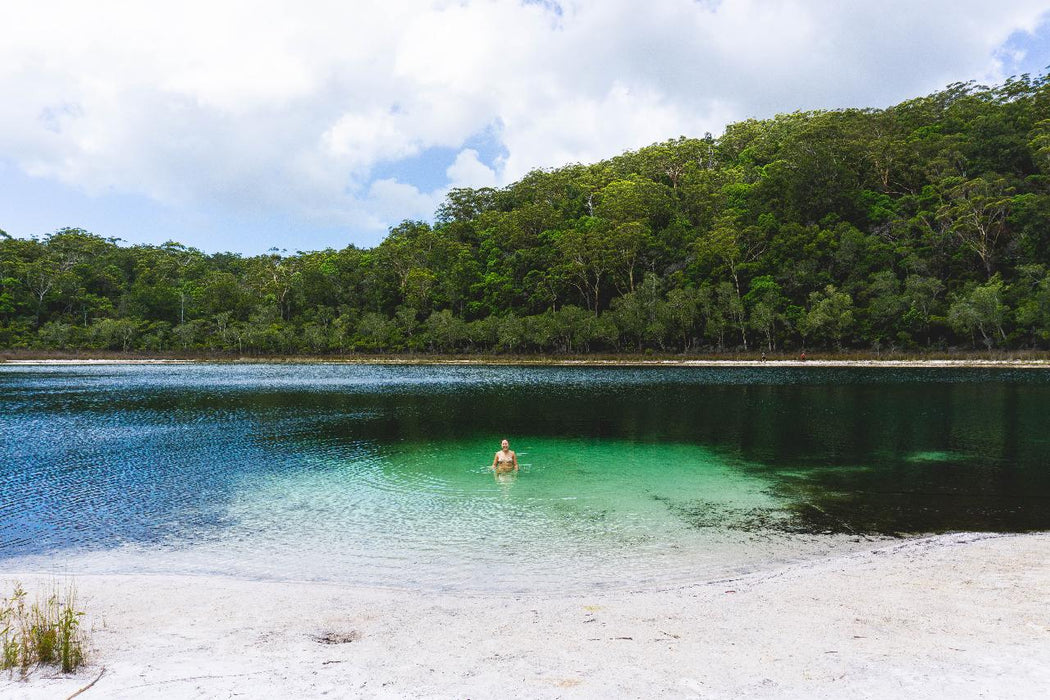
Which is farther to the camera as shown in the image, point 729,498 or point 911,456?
point 911,456

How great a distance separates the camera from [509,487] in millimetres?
15781

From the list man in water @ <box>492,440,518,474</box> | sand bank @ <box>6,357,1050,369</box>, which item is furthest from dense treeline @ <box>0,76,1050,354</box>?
man in water @ <box>492,440,518,474</box>

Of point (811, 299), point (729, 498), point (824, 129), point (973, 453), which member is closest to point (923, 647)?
point (729, 498)

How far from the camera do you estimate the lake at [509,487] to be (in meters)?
10.4

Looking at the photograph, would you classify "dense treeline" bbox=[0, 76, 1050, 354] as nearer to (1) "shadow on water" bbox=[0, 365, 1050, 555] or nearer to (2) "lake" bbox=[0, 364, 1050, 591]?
(1) "shadow on water" bbox=[0, 365, 1050, 555]

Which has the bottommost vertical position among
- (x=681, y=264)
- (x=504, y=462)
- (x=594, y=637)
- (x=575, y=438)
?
(x=575, y=438)

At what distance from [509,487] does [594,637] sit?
9.56 m

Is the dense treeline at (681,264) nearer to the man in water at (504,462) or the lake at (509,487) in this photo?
the lake at (509,487)

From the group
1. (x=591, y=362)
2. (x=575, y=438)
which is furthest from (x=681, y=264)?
(x=575, y=438)

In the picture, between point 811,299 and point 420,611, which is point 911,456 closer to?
point 420,611

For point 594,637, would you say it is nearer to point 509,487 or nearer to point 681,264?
point 509,487

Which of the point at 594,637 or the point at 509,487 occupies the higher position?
the point at 594,637

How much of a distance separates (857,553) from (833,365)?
65577 mm

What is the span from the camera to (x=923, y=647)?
5746mm
